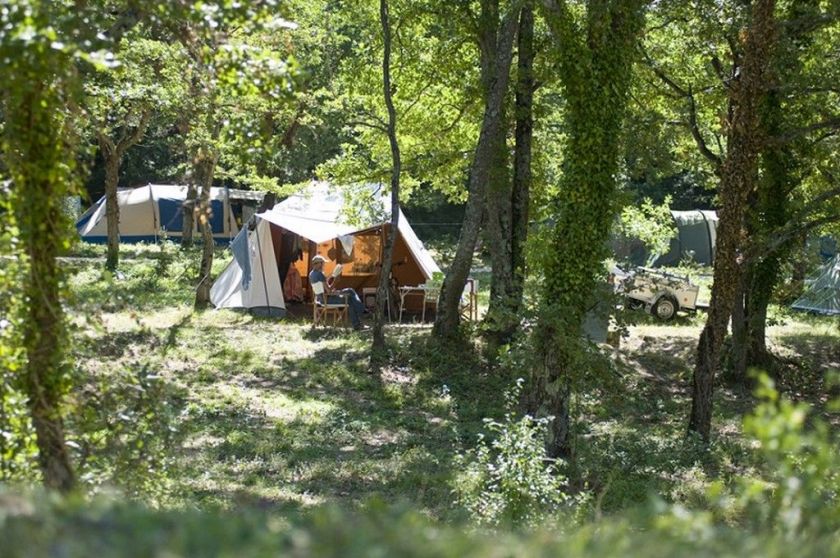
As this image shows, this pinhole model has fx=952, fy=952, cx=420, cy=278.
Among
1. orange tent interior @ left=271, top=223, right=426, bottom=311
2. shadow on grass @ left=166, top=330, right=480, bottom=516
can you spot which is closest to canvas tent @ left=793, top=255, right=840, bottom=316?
orange tent interior @ left=271, top=223, right=426, bottom=311

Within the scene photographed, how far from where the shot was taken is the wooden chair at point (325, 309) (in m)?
15.3

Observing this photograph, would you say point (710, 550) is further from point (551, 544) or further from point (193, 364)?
point (193, 364)

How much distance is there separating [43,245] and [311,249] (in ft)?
45.0

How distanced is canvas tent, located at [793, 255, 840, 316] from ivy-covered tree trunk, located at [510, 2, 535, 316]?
9.63m

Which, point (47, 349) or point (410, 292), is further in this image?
point (410, 292)

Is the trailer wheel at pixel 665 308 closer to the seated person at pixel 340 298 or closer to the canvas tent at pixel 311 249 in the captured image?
the canvas tent at pixel 311 249

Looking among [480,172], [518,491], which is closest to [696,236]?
[480,172]

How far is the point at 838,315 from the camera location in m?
21.0

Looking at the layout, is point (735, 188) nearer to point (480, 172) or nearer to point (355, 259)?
point (480, 172)

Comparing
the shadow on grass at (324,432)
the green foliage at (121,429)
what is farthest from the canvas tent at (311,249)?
the green foliage at (121,429)

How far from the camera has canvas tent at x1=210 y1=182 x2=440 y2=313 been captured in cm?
1633

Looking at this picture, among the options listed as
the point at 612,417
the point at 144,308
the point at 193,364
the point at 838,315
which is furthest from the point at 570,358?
the point at 838,315

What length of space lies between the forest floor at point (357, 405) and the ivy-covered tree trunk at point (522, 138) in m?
1.80

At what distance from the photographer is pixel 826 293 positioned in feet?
69.6
